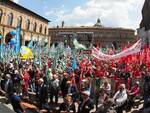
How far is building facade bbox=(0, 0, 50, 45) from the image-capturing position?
61.8m

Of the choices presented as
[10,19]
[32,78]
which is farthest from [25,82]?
[10,19]

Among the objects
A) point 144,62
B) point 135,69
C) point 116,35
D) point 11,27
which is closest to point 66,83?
point 135,69

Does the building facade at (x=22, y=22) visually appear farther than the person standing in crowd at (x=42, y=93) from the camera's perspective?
Yes

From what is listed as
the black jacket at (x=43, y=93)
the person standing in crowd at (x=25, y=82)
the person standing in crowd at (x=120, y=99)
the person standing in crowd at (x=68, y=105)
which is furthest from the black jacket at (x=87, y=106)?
the person standing in crowd at (x=25, y=82)

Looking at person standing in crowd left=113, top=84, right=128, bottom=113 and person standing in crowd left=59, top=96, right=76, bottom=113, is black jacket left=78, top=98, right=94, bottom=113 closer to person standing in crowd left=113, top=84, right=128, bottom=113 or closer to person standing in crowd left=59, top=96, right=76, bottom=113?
person standing in crowd left=59, top=96, right=76, bottom=113

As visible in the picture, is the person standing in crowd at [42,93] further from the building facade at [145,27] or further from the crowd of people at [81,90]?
the building facade at [145,27]

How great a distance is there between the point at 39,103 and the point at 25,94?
9.78 ft

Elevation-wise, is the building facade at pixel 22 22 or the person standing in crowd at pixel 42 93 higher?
the building facade at pixel 22 22

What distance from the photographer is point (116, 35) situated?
152 m

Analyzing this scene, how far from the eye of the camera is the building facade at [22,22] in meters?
61.8

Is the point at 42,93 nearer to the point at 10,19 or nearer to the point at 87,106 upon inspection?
the point at 87,106

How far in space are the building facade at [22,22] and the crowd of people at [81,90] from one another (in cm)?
Result: 3595

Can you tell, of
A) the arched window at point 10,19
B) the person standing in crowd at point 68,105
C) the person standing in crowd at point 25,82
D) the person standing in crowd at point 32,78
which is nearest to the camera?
the person standing in crowd at point 68,105

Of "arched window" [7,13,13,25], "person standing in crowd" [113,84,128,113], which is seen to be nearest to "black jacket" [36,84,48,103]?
"person standing in crowd" [113,84,128,113]
